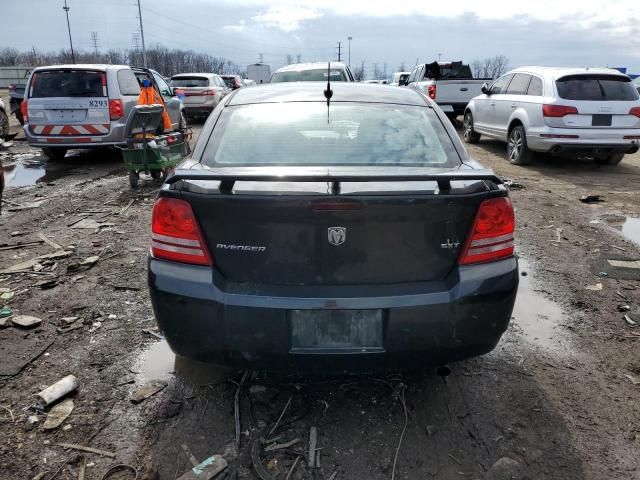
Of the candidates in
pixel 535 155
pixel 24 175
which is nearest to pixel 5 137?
pixel 24 175

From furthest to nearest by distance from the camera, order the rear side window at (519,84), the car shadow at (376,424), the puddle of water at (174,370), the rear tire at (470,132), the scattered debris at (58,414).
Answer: the rear tire at (470,132) → the rear side window at (519,84) → the puddle of water at (174,370) → the scattered debris at (58,414) → the car shadow at (376,424)

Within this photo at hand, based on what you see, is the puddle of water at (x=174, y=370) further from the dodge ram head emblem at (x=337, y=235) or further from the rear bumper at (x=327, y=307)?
the dodge ram head emblem at (x=337, y=235)

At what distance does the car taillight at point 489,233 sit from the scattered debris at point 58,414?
7.45 ft

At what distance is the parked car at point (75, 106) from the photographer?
31.5ft

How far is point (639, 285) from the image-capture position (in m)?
4.51

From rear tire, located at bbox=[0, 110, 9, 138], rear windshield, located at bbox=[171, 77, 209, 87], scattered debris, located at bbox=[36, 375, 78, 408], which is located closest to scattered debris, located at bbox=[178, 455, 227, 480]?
scattered debris, located at bbox=[36, 375, 78, 408]

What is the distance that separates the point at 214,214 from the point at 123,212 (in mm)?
5050

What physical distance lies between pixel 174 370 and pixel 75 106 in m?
8.21

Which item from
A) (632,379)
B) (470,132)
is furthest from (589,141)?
(632,379)

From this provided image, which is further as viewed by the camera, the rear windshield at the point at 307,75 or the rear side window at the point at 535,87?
the rear windshield at the point at 307,75

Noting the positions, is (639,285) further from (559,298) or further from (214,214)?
(214,214)

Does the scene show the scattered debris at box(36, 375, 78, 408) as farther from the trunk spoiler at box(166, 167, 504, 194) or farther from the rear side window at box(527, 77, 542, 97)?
the rear side window at box(527, 77, 542, 97)

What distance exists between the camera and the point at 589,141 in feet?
30.0

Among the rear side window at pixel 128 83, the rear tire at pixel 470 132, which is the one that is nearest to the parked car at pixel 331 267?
the rear side window at pixel 128 83
